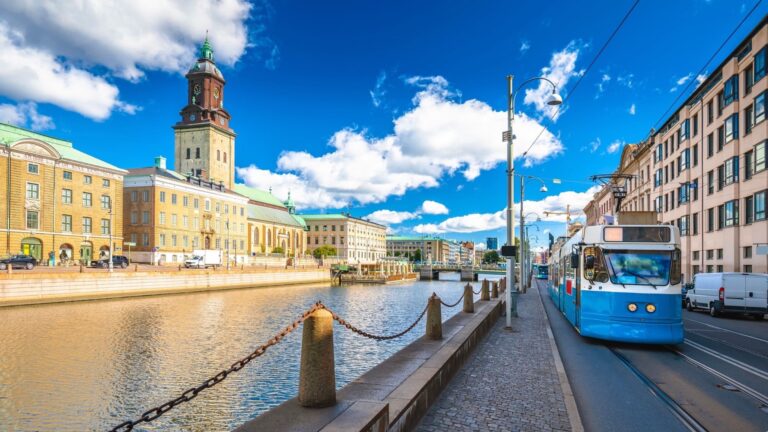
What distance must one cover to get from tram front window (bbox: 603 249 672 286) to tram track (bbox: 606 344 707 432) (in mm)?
2154

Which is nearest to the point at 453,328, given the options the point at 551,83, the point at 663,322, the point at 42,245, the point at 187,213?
the point at 663,322

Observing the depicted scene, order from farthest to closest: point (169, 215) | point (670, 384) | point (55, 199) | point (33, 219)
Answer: point (169, 215) → point (55, 199) → point (33, 219) → point (670, 384)

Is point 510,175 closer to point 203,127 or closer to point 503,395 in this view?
point 503,395

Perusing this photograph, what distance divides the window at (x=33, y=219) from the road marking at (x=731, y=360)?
2400 inches

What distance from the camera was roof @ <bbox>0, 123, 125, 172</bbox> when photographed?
52625 mm

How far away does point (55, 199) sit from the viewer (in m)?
56.5

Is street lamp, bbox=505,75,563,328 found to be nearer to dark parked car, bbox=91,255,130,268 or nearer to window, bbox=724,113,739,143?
window, bbox=724,113,739,143

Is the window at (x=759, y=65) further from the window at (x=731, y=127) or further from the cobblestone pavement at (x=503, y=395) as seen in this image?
the cobblestone pavement at (x=503, y=395)

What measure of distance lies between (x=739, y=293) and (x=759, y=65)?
1796cm

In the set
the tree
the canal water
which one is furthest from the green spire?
the canal water

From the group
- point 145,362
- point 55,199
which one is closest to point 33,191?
point 55,199

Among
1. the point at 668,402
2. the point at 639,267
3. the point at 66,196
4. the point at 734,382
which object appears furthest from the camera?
the point at 66,196

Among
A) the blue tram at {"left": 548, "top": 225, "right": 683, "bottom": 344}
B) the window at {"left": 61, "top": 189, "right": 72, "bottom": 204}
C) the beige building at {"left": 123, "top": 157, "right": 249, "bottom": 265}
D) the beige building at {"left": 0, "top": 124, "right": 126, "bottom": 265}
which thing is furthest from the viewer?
the beige building at {"left": 123, "top": 157, "right": 249, "bottom": 265}

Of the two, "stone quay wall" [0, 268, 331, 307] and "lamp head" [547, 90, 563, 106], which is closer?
"lamp head" [547, 90, 563, 106]
